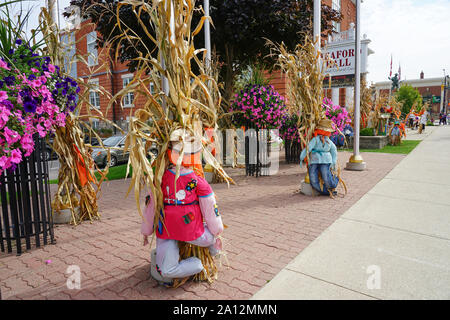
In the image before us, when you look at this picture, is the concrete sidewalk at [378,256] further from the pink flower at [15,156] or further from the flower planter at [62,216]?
the flower planter at [62,216]

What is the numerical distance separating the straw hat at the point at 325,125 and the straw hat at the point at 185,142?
3.79 metres

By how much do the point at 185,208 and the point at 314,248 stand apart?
1735 millimetres

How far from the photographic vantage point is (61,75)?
161 inches

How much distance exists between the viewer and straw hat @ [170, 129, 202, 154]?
2654mm

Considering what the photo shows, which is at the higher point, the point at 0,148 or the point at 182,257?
the point at 0,148

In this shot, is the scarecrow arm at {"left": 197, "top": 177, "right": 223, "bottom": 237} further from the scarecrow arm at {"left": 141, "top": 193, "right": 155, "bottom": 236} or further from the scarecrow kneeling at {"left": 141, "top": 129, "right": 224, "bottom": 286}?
the scarecrow arm at {"left": 141, "top": 193, "right": 155, "bottom": 236}

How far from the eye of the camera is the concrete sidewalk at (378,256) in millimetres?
2676

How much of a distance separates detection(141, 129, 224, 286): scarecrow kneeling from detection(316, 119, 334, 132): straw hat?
12.4 feet

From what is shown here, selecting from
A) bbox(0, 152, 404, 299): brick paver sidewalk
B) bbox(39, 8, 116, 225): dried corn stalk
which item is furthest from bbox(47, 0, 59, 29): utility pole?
bbox(0, 152, 404, 299): brick paver sidewalk

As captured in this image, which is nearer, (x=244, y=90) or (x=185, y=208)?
A: (x=185, y=208)

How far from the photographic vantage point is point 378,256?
333 cm

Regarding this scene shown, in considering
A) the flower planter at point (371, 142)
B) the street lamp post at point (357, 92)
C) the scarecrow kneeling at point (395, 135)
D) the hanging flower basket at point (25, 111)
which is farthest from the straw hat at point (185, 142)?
the scarecrow kneeling at point (395, 135)
